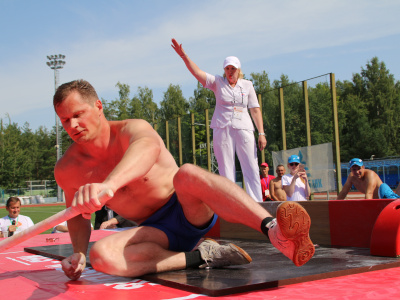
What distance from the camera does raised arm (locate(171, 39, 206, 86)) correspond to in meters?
5.95

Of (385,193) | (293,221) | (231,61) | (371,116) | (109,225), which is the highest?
(371,116)

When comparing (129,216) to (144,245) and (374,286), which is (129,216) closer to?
(144,245)

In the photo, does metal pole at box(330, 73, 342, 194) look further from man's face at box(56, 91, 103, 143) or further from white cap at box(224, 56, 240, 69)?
man's face at box(56, 91, 103, 143)

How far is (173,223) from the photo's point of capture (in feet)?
10.4

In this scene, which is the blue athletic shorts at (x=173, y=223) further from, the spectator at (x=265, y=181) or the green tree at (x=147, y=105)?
the green tree at (x=147, y=105)

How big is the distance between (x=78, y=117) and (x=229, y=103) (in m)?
3.32

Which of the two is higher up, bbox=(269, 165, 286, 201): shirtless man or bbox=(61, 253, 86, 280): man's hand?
bbox=(269, 165, 286, 201): shirtless man

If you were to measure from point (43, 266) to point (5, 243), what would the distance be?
48.9 inches

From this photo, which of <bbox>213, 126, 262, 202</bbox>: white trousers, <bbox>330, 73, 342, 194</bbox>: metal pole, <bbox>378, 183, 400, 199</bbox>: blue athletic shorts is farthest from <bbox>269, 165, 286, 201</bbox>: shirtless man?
<bbox>378, 183, 400, 199</bbox>: blue athletic shorts

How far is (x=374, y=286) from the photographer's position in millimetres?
2443

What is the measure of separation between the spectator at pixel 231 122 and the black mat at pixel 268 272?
223cm

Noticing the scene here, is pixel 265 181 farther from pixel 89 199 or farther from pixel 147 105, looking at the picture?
pixel 147 105

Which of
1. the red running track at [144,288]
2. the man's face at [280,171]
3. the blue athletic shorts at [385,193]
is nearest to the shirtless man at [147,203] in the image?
the red running track at [144,288]

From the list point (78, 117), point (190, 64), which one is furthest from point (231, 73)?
point (78, 117)
